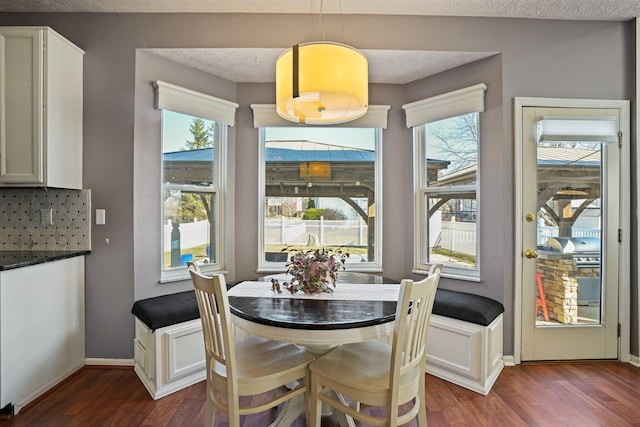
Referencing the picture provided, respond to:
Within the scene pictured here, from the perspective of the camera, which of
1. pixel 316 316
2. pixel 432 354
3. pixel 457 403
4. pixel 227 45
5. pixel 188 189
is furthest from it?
pixel 188 189

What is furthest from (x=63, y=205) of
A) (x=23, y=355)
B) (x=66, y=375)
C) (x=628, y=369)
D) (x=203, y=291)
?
(x=628, y=369)

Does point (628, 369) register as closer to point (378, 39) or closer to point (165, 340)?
point (378, 39)

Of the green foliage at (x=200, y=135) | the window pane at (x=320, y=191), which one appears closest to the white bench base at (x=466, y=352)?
the window pane at (x=320, y=191)

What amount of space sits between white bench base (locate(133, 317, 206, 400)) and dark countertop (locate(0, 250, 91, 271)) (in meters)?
0.71

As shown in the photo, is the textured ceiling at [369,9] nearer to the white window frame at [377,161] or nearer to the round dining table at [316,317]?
the white window frame at [377,161]

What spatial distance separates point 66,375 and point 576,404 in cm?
349

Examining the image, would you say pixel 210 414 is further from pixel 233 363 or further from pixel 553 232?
pixel 553 232

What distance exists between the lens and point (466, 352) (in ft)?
7.26

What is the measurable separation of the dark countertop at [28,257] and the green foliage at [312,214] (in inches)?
71.6

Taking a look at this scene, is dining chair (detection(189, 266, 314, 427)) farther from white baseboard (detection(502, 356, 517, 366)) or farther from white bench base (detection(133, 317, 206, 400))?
white baseboard (detection(502, 356, 517, 366))

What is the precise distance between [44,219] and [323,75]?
245 cm

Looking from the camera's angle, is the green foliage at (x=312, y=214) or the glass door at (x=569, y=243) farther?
the green foliage at (x=312, y=214)

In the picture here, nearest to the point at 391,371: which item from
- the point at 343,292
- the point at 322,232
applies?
the point at 343,292

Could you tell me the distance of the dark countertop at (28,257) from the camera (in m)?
1.91
